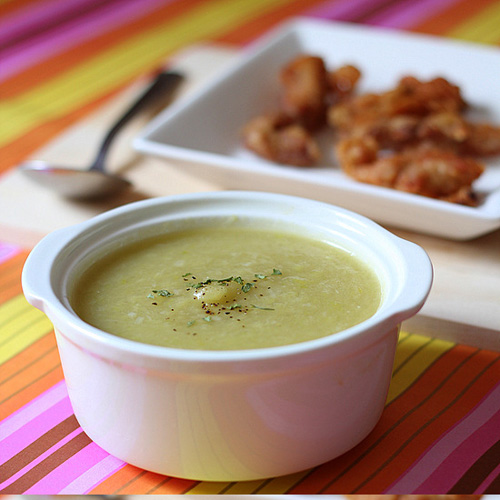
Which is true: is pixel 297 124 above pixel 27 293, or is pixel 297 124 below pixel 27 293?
below

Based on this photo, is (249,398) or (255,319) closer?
(249,398)

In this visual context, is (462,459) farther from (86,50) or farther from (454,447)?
(86,50)

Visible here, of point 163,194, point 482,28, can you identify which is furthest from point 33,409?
point 482,28

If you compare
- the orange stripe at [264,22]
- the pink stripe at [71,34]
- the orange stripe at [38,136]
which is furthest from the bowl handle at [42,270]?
the orange stripe at [264,22]

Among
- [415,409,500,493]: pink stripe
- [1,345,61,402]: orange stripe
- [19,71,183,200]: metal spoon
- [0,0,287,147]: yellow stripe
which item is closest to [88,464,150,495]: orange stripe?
[1,345,61,402]: orange stripe

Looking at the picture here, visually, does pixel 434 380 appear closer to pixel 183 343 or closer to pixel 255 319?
pixel 255 319

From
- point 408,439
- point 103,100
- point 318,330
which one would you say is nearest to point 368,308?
point 318,330

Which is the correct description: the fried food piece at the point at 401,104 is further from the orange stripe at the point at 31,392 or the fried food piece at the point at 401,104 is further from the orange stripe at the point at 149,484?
the orange stripe at the point at 149,484
